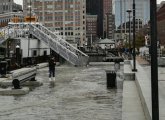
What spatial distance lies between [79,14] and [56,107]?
182m

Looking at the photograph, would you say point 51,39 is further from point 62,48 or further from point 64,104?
point 64,104

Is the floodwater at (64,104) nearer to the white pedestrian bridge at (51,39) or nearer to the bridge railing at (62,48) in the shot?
the bridge railing at (62,48)

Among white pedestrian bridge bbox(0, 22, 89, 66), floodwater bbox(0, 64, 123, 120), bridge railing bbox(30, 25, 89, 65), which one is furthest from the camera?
white pedestrian bridge bbox(0, 22, 89, 66)

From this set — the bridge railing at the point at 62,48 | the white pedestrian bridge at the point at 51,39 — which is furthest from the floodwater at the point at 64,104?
the white pedestrian bridge at the point at 51,39

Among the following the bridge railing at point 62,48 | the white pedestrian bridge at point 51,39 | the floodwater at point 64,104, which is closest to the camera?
the floodwater at point 64,104

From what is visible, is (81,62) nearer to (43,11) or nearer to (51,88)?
(51,88)

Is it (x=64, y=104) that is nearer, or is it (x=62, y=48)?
(x=64, y=104)

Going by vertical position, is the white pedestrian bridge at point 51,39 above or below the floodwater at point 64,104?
above

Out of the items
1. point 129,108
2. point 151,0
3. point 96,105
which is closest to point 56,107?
point 96,105

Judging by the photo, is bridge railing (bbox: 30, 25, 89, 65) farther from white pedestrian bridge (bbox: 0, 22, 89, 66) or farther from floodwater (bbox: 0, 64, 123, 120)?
floodwater (bbox: 0, 64, 123, 120)

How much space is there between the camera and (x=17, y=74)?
71.1ft

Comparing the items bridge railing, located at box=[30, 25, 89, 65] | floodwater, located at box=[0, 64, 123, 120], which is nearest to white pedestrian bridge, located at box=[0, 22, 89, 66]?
bridge railing, located at box=[30, 25, 89, 65]

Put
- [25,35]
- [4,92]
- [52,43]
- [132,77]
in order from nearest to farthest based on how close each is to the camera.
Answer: [4,92], [132,77], [52,43], [25,35]

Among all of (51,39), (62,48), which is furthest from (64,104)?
(51,39)
